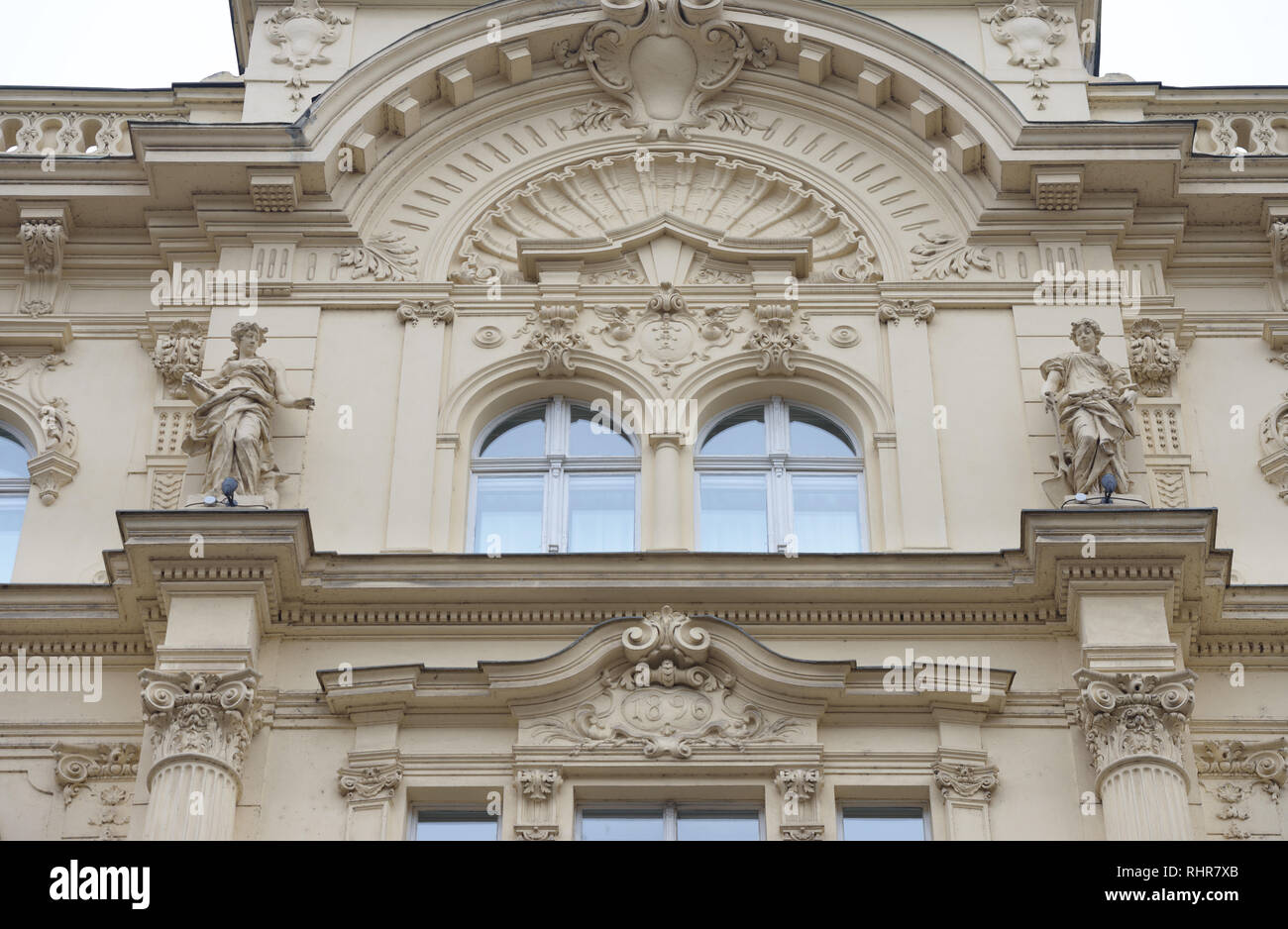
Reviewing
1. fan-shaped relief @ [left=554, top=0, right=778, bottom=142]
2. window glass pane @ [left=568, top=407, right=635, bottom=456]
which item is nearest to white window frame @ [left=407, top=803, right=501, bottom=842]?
window glass pane @ [left=568, top=407, right=635, bottom=456]

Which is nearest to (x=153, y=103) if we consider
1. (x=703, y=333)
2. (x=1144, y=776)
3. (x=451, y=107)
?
(x=451, y=107)

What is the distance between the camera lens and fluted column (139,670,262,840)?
620 inches

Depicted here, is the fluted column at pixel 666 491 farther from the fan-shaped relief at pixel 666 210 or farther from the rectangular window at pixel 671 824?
the rectangular window at pixel 671 824

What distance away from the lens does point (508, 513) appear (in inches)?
739

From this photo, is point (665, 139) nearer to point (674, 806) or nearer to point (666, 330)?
point (666, 330)

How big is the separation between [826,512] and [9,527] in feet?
21.1

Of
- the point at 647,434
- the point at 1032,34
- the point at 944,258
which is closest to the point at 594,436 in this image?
the point at 647,434

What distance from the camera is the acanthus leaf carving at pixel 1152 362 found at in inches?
764

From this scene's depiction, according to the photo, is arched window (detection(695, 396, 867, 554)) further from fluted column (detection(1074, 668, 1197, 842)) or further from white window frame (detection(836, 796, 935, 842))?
fluted column (detection(1074, 668, 1197, 842))

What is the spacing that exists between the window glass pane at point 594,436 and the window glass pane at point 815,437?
4.39 feet

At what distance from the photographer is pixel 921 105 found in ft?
67.5

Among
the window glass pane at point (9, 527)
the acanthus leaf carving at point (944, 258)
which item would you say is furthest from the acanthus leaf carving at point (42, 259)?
the acanthus leaf carving at point (944, 258)

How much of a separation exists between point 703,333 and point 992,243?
2612 mm

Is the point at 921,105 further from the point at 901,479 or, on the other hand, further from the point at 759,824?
the point at 759,824
